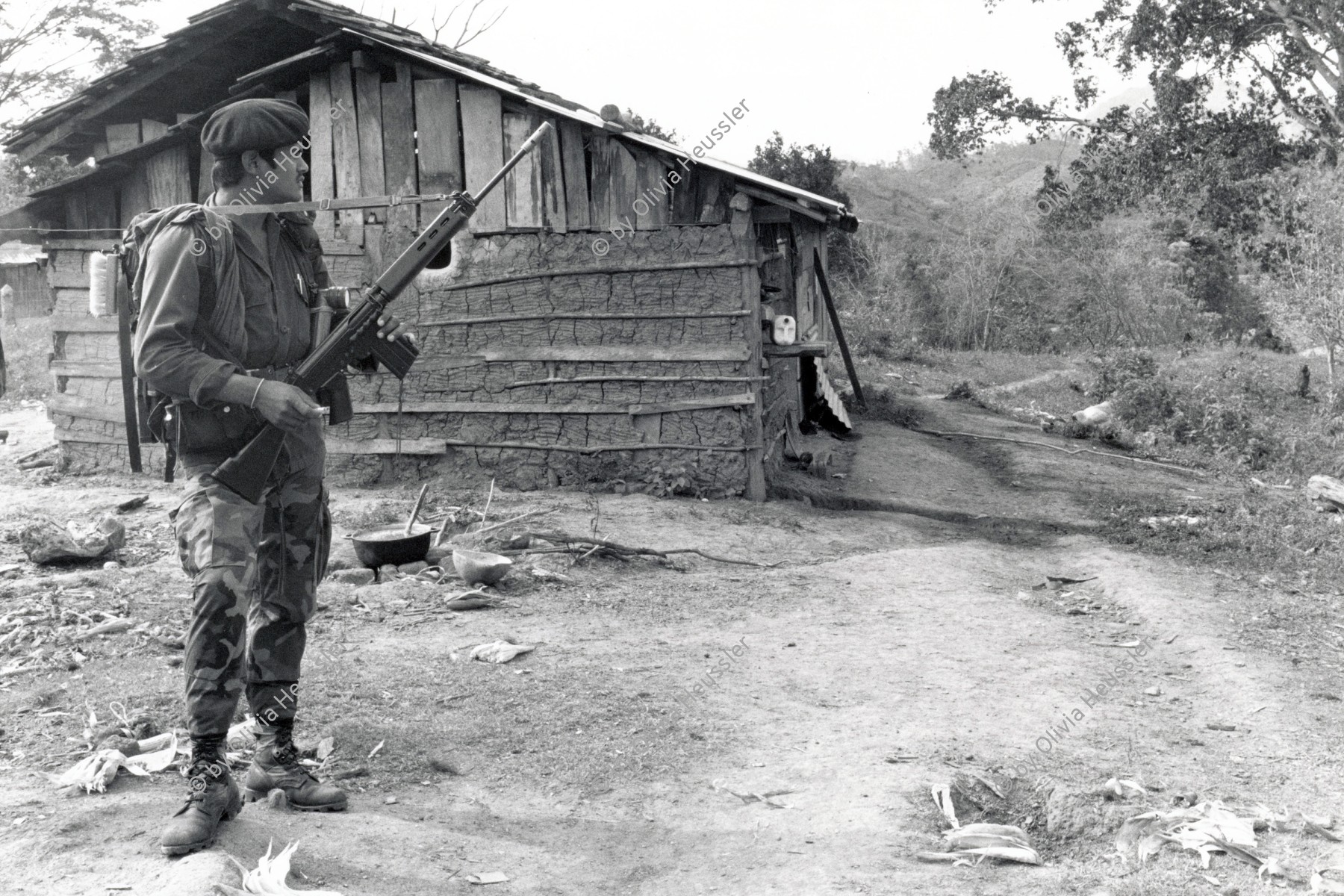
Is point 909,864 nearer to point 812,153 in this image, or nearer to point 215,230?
point 215,230

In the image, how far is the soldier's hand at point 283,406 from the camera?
3.23 meters

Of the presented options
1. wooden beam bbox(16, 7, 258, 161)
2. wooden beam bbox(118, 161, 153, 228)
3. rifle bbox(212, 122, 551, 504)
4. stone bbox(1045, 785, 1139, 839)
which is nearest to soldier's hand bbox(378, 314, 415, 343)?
rifle bbox(212, 122, 551, 504)

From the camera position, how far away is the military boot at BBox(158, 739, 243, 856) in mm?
3023

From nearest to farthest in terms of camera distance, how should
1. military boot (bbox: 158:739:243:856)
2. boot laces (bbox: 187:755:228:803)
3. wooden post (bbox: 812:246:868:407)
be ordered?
military boot (bbox: 158:739:243:856)
boot laces (bbox: 187:755:228:803)
wooden post (bbox: 812:246:868:407)

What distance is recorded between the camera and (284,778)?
354 centimetres

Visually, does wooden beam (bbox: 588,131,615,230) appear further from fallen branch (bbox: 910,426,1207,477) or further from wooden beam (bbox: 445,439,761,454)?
fallen branch (bbox: 910,426,1207,477)

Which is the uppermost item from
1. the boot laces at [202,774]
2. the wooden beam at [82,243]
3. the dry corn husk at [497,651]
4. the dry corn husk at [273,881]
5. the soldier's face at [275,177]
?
the wooden beam at [82,243]

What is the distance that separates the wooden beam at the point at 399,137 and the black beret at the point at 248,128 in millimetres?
6236

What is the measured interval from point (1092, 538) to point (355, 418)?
6371mm

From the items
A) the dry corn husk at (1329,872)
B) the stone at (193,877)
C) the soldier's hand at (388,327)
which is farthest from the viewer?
the soldier's hand at (388,327)

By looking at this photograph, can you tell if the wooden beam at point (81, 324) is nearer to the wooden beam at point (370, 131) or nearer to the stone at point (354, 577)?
the wooden beam at point (370, 131)

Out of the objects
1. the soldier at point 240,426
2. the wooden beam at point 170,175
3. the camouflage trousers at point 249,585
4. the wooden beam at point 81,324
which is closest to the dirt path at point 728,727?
the soldier at point 240,426

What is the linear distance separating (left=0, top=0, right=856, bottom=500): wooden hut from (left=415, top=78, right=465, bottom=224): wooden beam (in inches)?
0.6

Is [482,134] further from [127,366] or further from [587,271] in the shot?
[127,366]
